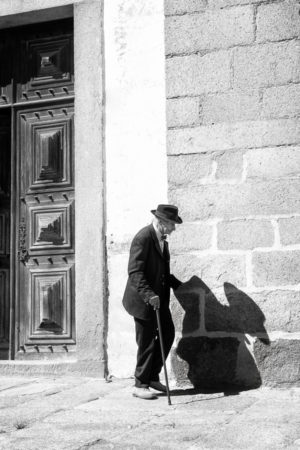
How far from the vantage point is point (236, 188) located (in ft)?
20.0

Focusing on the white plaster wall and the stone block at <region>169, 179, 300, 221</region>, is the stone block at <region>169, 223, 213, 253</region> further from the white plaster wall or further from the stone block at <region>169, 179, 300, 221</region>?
the white plaster wall

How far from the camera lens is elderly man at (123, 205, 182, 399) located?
567 cm

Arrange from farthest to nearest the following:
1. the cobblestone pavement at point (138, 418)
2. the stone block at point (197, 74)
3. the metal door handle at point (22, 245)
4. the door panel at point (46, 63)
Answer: the door panel at point (46, 63) < the metal door handle at point (22, 245) < the stone block at point (197, 74) < the cobblestone pavement at point (138, 418)

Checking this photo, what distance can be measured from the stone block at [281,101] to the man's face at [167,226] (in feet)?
4.04

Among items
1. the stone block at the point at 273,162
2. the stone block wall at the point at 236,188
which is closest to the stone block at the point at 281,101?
the stone block wall at the point at 236,188

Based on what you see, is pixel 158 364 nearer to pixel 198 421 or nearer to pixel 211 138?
pixel 198 421

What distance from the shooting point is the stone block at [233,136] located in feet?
19.8

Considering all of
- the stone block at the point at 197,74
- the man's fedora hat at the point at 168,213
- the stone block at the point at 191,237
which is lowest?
the stone block at the point at 191,237

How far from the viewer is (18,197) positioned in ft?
23.7

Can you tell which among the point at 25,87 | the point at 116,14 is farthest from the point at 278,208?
the point at 25,87

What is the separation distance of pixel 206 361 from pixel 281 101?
7.38 ft

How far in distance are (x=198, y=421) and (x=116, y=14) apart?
395cm

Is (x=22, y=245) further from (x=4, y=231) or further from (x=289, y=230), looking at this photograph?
(x=289, y=230)

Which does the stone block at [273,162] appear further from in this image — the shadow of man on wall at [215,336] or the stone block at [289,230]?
the shadow of man on wall at [215,336]
